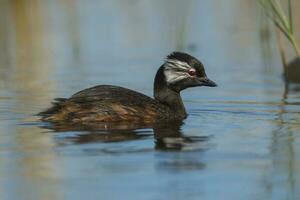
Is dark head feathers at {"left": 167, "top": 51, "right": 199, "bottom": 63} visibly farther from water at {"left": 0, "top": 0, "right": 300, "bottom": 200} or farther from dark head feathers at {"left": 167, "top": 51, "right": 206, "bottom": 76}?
water at {"left": 0, "top": 0, "right": 300, "bottom": 200}

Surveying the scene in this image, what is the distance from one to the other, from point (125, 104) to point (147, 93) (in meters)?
2.86

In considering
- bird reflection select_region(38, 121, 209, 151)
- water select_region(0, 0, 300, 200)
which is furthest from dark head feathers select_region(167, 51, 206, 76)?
bird reflection select_region(38, 121, 209, 151)

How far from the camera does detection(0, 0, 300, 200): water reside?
830 cm

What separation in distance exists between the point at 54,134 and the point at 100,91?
4.22 ft

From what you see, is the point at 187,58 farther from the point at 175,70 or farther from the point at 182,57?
the point at 175,70

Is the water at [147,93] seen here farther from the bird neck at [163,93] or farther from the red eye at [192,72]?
the red eye at [192,72]

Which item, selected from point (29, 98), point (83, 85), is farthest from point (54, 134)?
point (83, 85)

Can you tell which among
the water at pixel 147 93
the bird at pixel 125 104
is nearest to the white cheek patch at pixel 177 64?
the bird at pixel 125 104

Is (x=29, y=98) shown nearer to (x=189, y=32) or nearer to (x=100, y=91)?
(x=100, y=91)

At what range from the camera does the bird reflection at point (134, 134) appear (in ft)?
33.3

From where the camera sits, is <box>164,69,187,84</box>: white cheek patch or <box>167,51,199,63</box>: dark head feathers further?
<box>164,69,187,84</box>: white cheek patch

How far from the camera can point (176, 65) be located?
1245cm

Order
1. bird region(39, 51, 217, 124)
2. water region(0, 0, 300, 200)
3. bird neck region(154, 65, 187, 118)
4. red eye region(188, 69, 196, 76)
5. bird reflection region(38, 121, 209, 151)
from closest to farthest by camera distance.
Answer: water region(0, 0, 300, 200) < bird reflection region(38, 121, 209, 151) < bird region(39, 51, 217, 124) < red eye region(188, 69, 196, 76) < bird neck region(154, 65, 187, 118)

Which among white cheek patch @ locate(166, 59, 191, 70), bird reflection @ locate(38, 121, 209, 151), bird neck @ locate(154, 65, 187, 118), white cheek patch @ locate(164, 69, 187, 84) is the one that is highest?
white cheek patch @ locate(166, 59, 191, 70)
